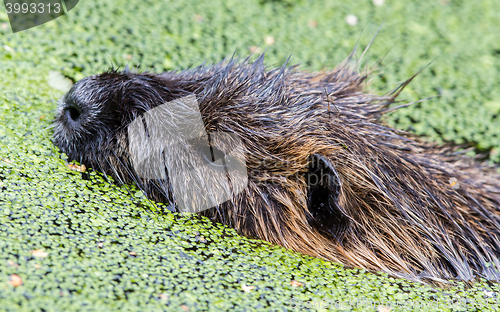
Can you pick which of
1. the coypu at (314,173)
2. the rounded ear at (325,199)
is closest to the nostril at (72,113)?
the coypu at (314,173)

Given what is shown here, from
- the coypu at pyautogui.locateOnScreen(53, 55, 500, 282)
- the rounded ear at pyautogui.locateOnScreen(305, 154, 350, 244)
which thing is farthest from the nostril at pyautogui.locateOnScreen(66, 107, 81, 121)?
the rounded ear at pyautogui.locateOnScreen(305, 154, 350, 244)

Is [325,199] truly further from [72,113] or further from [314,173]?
[72,113]

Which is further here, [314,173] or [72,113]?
[72,113]

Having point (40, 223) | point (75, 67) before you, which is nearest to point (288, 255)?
point (40, 223)

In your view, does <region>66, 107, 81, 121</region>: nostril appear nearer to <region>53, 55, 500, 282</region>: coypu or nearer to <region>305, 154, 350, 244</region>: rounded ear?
<region>53, 55, 500, 282</region>: coypu

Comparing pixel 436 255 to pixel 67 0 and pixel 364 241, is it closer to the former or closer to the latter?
pixel 364 241

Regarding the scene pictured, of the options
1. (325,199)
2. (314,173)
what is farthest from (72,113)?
(325,199)

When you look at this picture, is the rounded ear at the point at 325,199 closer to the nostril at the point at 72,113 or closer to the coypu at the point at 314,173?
Result: the coypu at the point at 314,173
